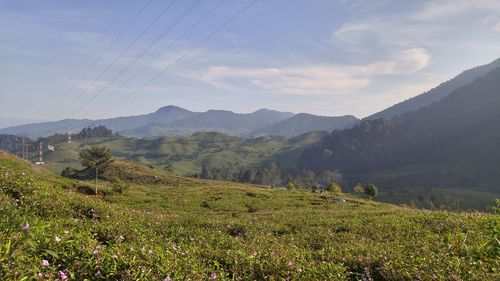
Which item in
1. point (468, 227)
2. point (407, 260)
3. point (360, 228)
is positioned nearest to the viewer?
point (407, 260)

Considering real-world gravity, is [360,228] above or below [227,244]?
below

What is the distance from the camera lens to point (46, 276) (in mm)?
5395

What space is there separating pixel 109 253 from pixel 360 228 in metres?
14.3

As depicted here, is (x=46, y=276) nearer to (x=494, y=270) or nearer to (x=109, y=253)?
(x=109, y=253)

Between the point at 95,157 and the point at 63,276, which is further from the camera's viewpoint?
the point at 95,157

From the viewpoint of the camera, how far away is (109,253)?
660 cm

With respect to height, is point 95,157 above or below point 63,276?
below

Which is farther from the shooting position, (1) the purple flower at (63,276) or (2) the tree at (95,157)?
(2) the tree at (95,157)

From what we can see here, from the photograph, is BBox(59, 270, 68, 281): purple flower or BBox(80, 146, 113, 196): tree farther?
BBox(80, 146, 113, 196): tree

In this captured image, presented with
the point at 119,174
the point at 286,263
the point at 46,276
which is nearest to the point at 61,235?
the point at 46,276

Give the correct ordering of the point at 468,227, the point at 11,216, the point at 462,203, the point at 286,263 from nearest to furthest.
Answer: the point at 11,216 < the point at 286,263 < the point at 468,227 < the point at 462,203

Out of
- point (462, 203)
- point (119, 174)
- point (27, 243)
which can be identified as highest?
point (27, 243)

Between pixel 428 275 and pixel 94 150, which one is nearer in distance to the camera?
pixel 428 275

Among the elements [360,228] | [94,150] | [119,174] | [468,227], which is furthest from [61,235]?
[119,174]
